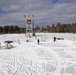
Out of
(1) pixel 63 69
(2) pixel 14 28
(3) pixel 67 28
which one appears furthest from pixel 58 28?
(1) pixel 63 69

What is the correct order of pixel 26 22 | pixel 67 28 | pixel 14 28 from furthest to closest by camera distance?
pixel 67 28 → pixel 14 28 → pixel 26 22

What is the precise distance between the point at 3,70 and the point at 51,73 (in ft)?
12.6

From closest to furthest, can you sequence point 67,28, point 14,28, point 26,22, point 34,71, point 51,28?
1. point 34,71
2. point 26,22
3. point 14,28
4. point 67,28
5. point 51,28

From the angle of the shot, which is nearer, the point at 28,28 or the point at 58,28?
the point at 28,28

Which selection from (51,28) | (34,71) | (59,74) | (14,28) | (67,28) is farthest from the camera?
(51,28)

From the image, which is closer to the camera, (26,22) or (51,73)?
(51,73)

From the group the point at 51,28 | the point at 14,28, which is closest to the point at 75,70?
the point at 14,28

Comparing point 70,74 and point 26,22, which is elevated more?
point 26,22

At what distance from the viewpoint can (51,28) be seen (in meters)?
164

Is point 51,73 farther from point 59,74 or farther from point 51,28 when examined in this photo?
point 51,28

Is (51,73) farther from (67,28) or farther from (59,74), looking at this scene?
(67,28)

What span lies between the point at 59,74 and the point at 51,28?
153 metres

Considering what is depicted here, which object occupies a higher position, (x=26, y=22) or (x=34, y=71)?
(x=26, y=22)

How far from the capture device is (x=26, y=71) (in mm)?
12883
